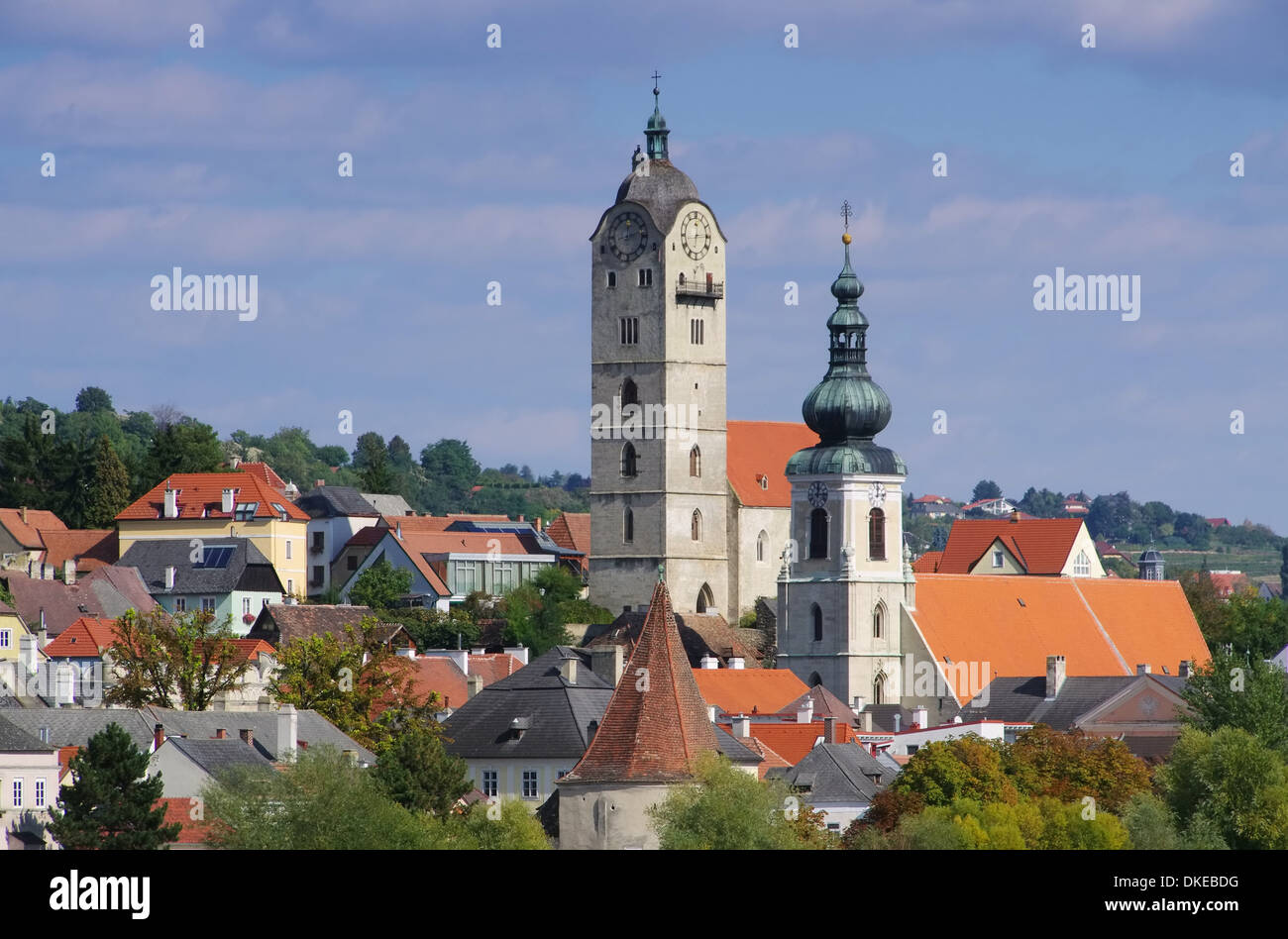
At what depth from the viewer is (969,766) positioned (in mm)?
68375

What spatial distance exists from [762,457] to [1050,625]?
56.6 ft

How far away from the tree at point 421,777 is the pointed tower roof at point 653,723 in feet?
11.4

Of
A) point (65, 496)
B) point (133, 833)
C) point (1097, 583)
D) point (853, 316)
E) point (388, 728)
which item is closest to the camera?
point (133, 833)

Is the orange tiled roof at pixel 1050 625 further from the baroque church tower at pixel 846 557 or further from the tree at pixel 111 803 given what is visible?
the tree at pixel 111 803

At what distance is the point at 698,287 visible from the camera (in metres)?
111

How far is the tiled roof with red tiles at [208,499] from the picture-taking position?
120 m

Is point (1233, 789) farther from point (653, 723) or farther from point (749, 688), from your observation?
Answer: point (749, 688)

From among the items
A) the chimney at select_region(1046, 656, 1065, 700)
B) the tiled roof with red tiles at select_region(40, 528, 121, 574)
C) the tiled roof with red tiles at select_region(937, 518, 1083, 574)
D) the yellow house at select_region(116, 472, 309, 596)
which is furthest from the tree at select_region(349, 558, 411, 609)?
the chimney at select_region(1046, 656, 1065, 700)

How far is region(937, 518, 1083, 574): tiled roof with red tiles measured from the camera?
118 metres

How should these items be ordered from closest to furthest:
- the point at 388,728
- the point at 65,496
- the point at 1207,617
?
the point at 388,728 < the point at 1207,617 < the point at 65,496

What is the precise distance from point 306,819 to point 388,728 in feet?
65.4

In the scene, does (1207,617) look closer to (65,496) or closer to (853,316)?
(853,316)

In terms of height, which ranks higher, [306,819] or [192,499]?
[192,499]

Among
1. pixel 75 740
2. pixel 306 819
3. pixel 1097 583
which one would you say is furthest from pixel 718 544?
pixel 306 819
